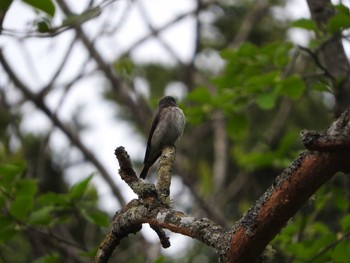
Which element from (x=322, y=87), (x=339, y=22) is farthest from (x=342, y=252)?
(x=339, y=22)

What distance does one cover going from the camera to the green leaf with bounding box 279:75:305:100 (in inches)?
218

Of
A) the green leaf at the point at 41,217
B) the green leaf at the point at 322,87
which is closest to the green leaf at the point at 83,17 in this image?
the green leaf at the point at 41,217

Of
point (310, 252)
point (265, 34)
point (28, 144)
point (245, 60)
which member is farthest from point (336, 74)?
point (265, 34)

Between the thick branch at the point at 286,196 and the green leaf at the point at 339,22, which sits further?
the green leaf at the point at 339,22

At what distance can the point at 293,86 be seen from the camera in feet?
18.2

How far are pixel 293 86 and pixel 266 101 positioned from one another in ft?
0.86

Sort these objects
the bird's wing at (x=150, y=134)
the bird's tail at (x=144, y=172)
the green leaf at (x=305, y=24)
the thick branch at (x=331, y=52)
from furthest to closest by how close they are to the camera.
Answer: the bird's wing at (x=150, y=134) → the bird's tail at (x=144, y=172) → the thick branch at (x=331, y=52) → the green leaf at (x=305, y=24)

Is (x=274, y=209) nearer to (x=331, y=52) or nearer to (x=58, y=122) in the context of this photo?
(x=331, y=52)

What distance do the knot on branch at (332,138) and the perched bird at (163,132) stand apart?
4.04 m

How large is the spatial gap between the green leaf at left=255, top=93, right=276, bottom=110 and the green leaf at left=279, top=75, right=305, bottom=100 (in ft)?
0.39

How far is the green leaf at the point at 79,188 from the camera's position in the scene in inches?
189

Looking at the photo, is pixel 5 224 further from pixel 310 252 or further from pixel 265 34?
pixel 265 34

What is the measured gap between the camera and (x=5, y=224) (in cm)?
470

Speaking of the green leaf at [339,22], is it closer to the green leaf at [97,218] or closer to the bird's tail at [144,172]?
the green leaf at [97,218]
